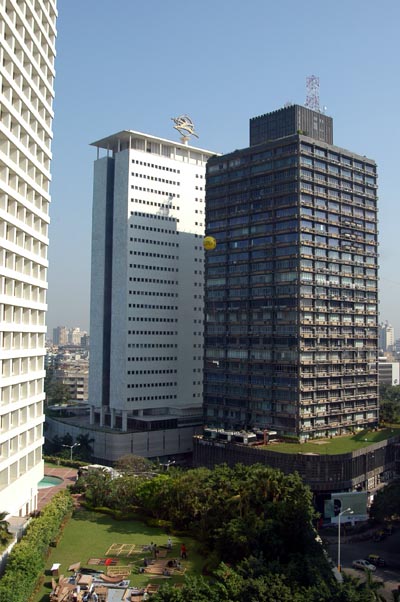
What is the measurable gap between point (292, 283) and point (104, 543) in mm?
55074

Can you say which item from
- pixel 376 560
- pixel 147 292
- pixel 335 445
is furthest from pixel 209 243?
pixel 376 560

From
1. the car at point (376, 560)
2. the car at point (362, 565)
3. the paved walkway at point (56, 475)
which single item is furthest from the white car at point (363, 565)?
the paved walkway at point (56, 475)

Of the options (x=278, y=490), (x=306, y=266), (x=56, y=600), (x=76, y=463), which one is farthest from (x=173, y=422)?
(x=56, y=600)

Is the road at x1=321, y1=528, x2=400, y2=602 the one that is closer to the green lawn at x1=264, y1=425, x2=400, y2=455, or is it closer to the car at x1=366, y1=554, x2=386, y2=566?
the car at x1=366, y1=554, x2=386, y2=566

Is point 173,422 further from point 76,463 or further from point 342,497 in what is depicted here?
point 342,497

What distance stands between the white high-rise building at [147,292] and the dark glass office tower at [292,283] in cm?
1658

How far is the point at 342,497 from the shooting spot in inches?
3273

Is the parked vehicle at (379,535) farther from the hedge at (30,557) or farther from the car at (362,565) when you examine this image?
the hedge at (30,557)

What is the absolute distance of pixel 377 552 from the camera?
72.8 m

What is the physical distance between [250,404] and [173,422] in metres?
23.6

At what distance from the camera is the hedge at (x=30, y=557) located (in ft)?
135

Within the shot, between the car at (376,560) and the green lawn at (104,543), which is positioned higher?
the green lawn at (104,543)

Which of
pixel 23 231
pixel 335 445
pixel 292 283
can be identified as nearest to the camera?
pixel 23 231

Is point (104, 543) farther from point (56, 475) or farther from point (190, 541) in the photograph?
point (56, 475)
